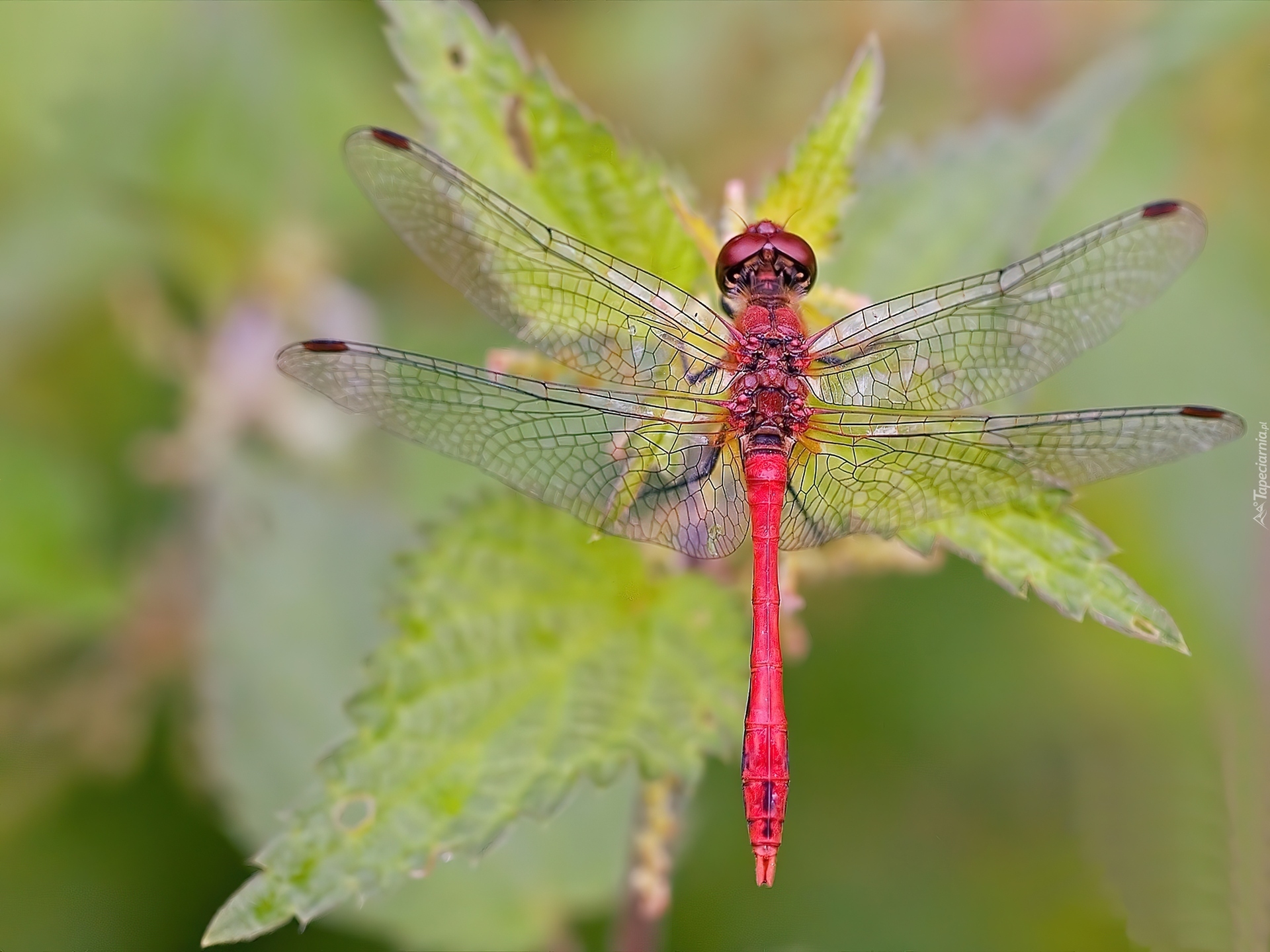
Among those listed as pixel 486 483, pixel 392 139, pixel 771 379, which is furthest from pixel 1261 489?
pixel 392 139

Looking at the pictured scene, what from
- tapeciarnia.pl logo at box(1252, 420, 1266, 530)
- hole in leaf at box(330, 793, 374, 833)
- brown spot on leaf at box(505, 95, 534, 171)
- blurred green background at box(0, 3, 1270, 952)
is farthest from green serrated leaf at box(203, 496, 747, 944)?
tapeciarnia.pl logo at box(1252, 420, 1266, 530)

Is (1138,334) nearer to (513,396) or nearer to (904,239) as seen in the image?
(904,239)

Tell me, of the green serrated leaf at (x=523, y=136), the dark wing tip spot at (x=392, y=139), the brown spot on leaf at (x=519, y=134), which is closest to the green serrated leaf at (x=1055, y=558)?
the green serrated leaf at (x=523, y=136)

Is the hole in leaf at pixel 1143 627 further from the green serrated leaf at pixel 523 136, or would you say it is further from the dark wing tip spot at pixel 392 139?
the dark wing tip spot at pixel 392 139

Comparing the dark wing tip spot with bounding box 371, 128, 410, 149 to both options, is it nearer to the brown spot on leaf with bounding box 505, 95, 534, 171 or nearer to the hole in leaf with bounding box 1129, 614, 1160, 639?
the brown spot on leaf with bounding box 505, 95, 534, 171

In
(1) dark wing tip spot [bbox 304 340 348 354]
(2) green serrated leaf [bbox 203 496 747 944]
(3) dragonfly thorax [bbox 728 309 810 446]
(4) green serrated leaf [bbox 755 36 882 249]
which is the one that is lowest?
(2) green serrated leaf [bbox 203 496 747 944]
